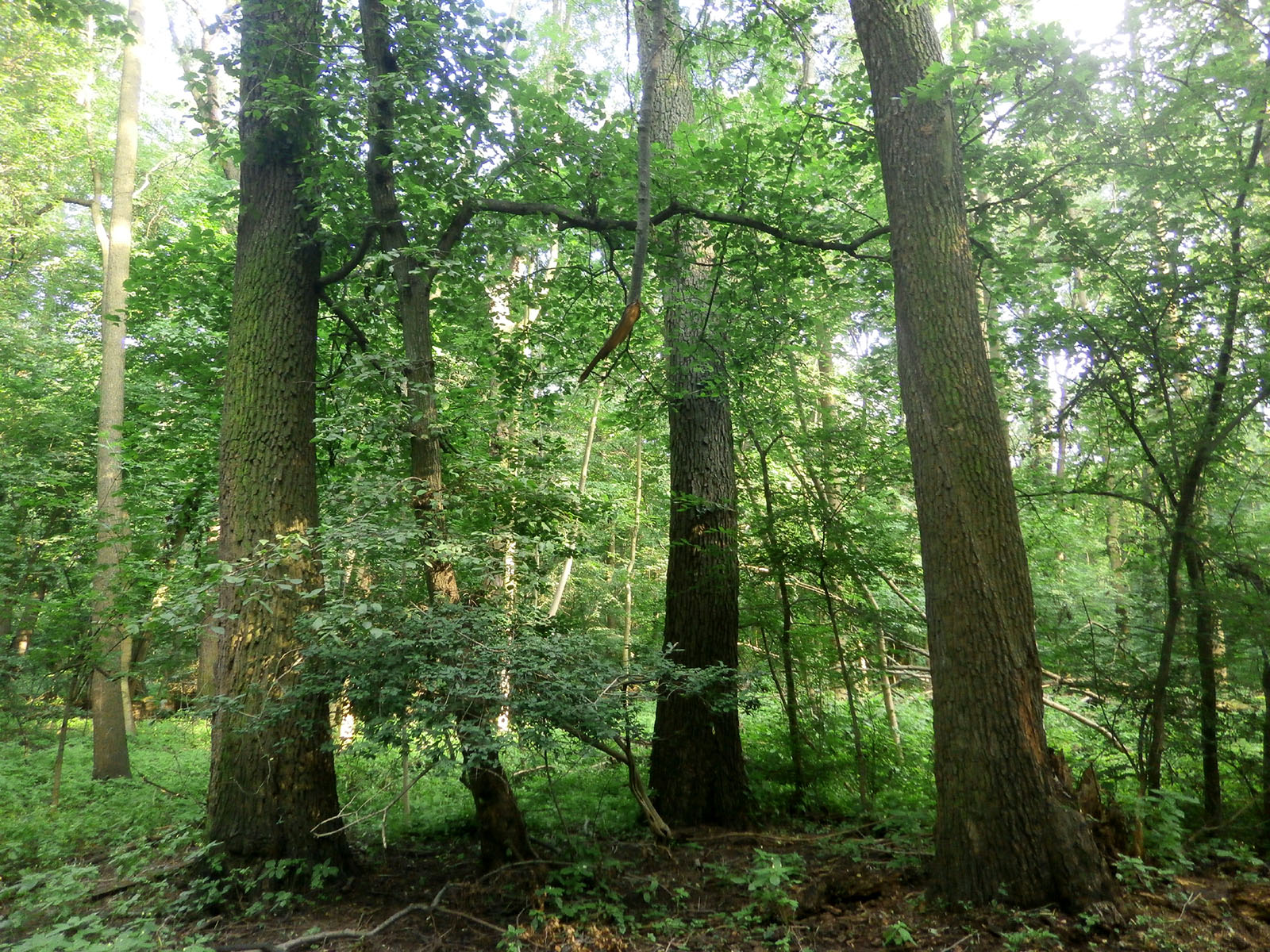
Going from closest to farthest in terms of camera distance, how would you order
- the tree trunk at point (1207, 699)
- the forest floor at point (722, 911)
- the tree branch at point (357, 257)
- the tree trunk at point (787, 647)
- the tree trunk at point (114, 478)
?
the forest floor at point (722, 911)
the tree trunk at point (1207, 699)
the tree branch at point (357, 257)
the tree trunk at point (787, 647)
the tree trunk at point (114, 478)

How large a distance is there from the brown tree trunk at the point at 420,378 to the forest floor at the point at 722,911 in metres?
0.32

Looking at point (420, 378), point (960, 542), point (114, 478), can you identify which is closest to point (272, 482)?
point (420, 378)

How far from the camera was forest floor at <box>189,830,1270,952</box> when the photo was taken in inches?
133

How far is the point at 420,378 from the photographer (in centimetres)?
503

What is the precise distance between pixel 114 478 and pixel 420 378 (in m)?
7.37

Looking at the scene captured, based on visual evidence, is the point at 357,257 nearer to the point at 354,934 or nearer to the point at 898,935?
the point at 354,934

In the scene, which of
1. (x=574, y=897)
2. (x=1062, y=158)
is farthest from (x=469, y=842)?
(x=1062, y=158)

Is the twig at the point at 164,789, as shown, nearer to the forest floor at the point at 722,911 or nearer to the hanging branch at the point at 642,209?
the forest floor at the point at 722,911

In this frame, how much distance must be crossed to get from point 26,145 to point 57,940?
14.9 metres

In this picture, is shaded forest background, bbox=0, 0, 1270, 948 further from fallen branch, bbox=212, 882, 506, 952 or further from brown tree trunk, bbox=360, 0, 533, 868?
fallen branch, bbox=212, 882, 506, 952

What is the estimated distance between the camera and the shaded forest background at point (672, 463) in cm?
432

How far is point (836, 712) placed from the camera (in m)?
7.18

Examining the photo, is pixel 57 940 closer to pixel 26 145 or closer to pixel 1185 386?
pixel 1185 386

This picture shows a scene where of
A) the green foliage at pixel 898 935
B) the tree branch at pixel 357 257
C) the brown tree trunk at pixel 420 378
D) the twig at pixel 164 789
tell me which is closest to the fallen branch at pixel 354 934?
the brown tree trunk at pixel 420 378
